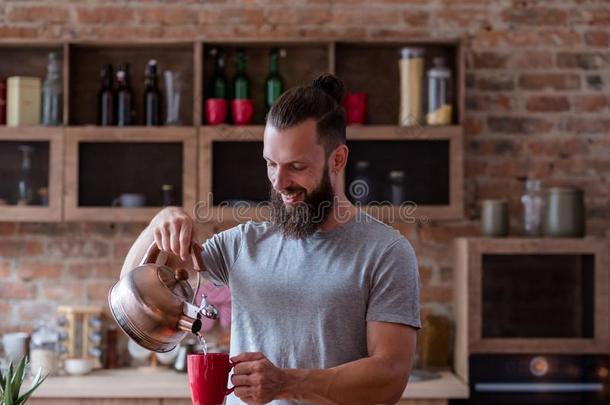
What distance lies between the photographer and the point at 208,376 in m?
1.62

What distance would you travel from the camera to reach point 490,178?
388 centimetres

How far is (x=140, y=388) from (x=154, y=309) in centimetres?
178

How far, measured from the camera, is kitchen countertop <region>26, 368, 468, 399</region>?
3297 mm

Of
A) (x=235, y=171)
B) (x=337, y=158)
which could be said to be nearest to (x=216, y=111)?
(x=235, y=171)

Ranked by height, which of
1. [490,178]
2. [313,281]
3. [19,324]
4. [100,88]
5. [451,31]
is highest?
[451,31]

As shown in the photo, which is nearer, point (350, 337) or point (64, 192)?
point (350, 337)

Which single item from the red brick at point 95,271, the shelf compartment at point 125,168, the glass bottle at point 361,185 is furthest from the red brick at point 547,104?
the red brick at point 95,271

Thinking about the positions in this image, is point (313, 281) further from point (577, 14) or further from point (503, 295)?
point (577, 14)

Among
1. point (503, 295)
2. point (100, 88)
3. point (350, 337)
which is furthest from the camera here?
point (100, 88)

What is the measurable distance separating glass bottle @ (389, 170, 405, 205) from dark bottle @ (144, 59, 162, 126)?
3.30 feet

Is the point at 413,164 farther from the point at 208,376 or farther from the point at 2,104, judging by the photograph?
the point at 208,376

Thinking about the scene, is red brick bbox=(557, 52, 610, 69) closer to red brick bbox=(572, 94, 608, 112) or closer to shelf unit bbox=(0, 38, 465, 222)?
red brick bbox=(572, 94, 608, 112)

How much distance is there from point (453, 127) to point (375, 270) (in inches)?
72.3

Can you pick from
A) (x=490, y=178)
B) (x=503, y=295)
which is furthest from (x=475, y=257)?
(x=490, y=178)
